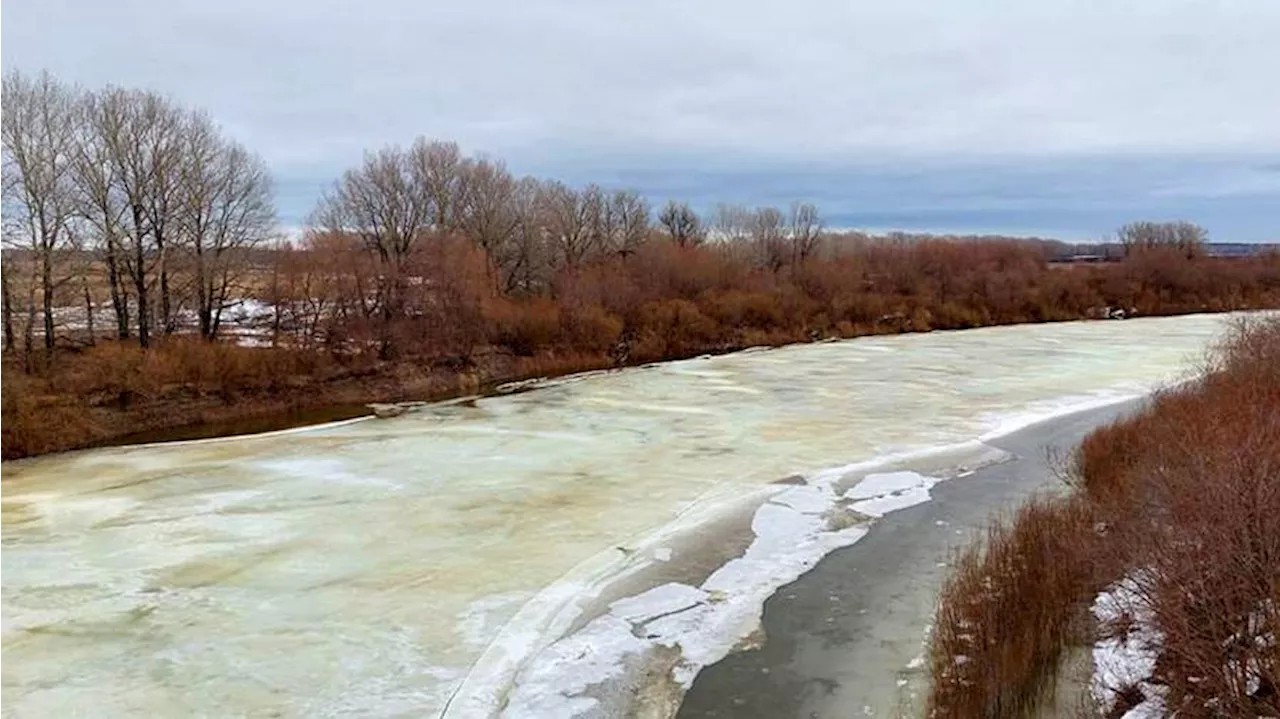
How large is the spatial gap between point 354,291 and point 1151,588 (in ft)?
108

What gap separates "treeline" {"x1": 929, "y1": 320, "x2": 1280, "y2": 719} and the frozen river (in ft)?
6.91

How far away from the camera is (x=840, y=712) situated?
23.2 feet

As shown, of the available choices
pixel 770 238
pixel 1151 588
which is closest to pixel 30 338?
pixel 1151 588

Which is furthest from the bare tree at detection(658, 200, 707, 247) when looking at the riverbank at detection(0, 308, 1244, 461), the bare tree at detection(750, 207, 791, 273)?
the riverbank at detection(0, 308, 1244, 461)

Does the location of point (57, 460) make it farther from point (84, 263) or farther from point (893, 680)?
point (893, 680)

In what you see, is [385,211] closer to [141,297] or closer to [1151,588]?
[141,297]

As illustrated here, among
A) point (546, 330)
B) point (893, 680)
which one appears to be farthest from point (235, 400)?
point (893, 680)

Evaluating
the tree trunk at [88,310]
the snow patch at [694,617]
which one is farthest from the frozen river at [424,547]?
the tree trunk at [88,310]

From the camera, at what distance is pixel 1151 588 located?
21.6 feet

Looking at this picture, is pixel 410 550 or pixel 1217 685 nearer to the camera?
pixel 1217 685

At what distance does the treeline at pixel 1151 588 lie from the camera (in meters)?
5.76

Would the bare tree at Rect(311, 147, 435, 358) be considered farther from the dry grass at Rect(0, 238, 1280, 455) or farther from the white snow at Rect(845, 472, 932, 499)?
the white snow at Rect(845, 472, 932, 499)

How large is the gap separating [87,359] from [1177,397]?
82.9ft

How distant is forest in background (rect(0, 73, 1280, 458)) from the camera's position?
2642cm
